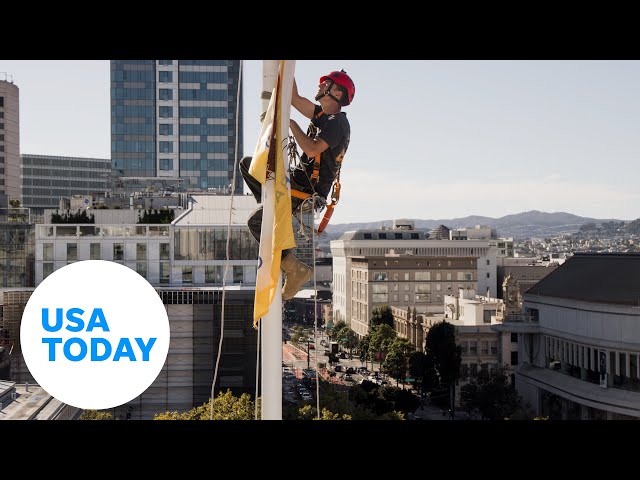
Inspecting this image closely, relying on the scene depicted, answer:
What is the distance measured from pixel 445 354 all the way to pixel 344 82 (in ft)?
74.4

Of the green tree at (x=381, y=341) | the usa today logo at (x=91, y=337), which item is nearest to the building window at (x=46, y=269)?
the usa today logo at (x=91, y=337)

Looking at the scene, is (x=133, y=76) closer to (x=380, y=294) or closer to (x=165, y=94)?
(x=165, y=94)

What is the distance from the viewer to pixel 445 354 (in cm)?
2483

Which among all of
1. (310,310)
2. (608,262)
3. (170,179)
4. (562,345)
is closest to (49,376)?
(562,345)

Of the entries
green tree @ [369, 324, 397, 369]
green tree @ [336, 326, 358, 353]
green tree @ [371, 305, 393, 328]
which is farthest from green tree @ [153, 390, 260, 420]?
green tree @ [371, 305, 393, 328]

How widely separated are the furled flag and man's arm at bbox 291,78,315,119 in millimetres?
165

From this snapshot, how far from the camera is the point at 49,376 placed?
499 inches

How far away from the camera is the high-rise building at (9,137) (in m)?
37.2

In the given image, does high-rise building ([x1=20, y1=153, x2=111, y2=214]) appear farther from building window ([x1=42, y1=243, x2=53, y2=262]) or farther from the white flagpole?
the white flagpole

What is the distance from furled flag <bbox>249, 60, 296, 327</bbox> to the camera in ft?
8.59

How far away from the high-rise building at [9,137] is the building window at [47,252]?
778 inches
